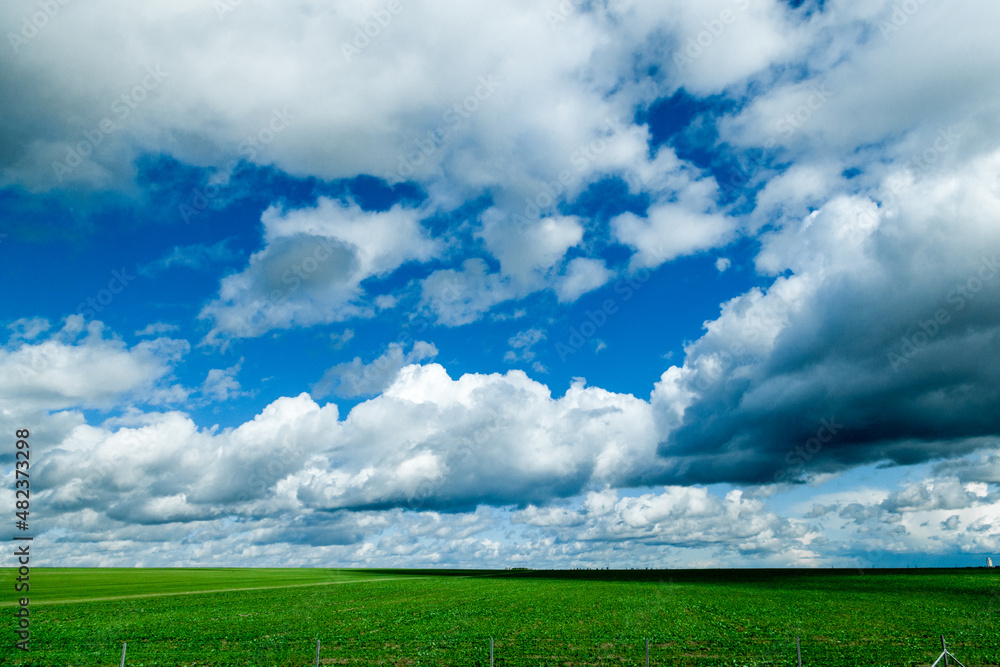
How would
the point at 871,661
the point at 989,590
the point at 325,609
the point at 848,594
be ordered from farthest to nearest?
the point at 989,590
the point at 848,594
the point at 325,609
the point at 871,661

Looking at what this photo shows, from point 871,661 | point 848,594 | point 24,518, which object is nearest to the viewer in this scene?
point 24,518

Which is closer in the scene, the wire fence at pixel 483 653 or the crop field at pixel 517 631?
the wire fence at pixel 483 653

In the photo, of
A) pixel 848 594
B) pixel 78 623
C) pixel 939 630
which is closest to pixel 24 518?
pixel 78 623

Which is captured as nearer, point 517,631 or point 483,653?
point 483,653

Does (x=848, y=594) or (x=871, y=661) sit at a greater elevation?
(x=871, y=661)

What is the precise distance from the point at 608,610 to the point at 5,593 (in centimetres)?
9018

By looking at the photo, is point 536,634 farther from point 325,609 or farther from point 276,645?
point 325,609

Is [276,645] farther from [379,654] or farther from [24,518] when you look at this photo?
[24,518]

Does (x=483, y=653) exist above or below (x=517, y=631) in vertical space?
above

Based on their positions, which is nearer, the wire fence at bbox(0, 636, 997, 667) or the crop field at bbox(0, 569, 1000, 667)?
the wire fence at bbox(0, 636, 997, 667)

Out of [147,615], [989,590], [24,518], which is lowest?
[989,590]

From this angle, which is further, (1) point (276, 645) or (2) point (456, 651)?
(1) point (276, 645)

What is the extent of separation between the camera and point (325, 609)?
220 ft

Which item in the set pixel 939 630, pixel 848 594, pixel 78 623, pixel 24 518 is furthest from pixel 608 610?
pixel 24 518
